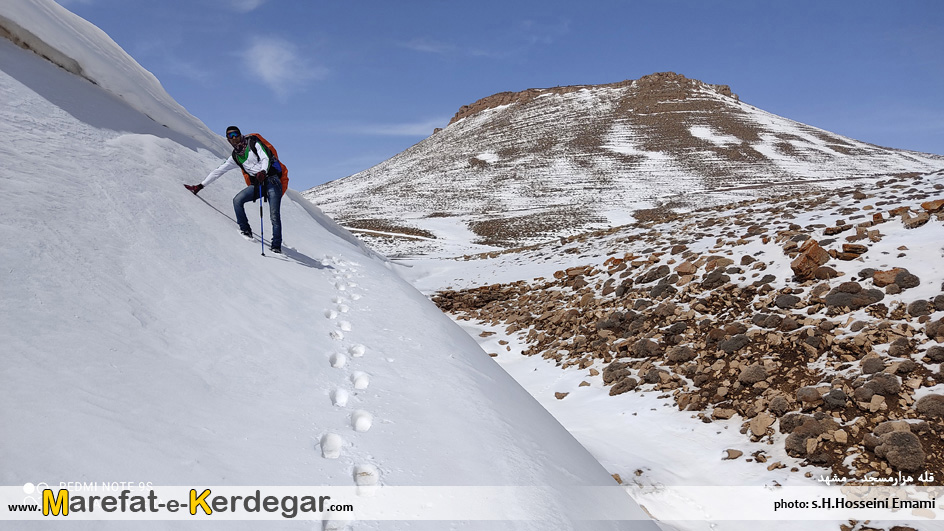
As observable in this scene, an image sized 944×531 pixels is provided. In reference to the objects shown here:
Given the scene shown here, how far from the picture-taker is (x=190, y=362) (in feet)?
10.4

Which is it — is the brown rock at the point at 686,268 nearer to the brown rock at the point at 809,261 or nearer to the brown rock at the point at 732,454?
the brown rock at the point at 809,261

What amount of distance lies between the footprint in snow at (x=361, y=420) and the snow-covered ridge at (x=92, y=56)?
633 cm

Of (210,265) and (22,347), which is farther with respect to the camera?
(210,265)

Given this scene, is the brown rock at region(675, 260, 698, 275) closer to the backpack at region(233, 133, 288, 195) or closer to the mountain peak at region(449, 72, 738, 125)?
the backpack at region(233, 133, 288, 195)

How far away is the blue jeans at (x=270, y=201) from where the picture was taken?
6.66 meters

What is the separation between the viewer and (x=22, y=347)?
2.43 metres

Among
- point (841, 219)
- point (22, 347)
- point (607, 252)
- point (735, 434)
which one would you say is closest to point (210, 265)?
point (22, 347)

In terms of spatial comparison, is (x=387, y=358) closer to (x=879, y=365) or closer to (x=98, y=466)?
(x=98, y=466)

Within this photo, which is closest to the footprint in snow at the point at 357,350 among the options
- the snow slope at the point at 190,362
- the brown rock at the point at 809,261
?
the snow slope at the point at 190,362

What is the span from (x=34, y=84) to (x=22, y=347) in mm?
4722

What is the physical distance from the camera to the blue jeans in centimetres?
666

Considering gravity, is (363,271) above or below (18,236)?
above

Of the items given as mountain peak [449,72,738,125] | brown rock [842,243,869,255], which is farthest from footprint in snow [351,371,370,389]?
mountain peak [449,72,738,125]

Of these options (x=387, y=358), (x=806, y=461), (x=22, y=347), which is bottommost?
(x=806, y=461)
